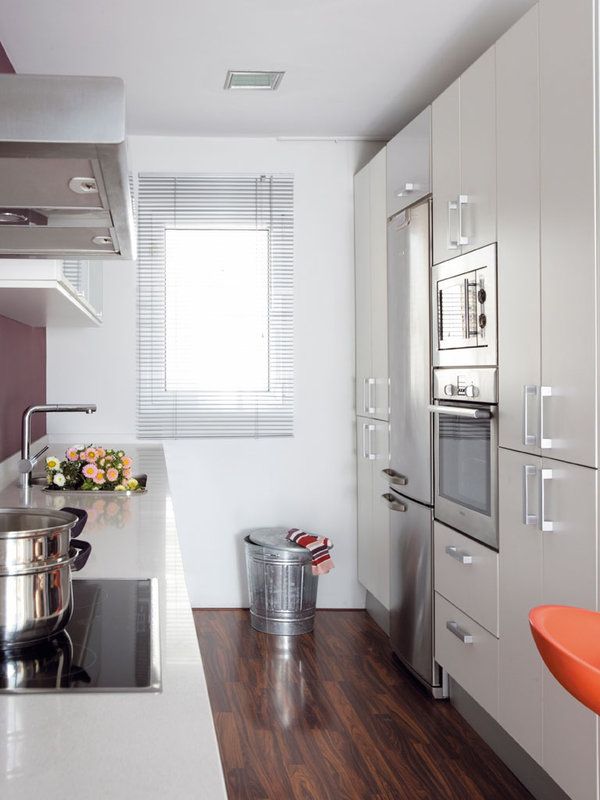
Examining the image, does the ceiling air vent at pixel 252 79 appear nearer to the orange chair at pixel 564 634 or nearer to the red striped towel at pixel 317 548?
the red striped towel at pixel 317 548

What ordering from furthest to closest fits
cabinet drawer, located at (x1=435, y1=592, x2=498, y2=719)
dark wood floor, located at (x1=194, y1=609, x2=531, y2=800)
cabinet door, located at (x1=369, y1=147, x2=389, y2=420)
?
cabinet door, located at (x1=369, y1=147, x2=389, y2=420) < cabinet drawer, located at (x1=435, y1=592, x2=498, y2=719) < dark wood floor, located at (x1=194, y1=609, x2=531, y2=800)

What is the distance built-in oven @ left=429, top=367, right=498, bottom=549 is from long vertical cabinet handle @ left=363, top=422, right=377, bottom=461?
0.96 meters

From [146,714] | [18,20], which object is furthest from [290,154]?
[146,714]

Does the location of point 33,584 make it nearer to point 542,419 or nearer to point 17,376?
point 542,419

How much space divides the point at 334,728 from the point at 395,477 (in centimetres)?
111

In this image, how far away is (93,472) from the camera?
295 centimetres

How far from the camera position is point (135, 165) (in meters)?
4.52

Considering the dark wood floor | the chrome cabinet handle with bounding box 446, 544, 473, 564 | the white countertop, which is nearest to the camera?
the white countertop

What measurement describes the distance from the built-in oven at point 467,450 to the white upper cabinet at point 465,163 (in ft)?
1.51

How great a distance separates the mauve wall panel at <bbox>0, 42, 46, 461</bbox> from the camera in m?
3.26

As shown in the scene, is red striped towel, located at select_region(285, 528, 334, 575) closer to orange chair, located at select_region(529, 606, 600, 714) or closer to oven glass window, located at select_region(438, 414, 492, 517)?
oven glass window, located at select_region(438, 414, 492, 517)

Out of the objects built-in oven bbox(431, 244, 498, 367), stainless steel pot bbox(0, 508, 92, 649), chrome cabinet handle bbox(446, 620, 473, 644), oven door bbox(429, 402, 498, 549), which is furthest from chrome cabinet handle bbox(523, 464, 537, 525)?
stainless steel pot bbox(0, 508, 92, 649)

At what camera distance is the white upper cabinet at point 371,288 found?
3.98m

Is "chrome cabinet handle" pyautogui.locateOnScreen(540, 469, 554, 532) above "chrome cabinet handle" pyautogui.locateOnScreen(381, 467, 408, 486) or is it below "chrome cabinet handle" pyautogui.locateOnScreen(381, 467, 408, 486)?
above
